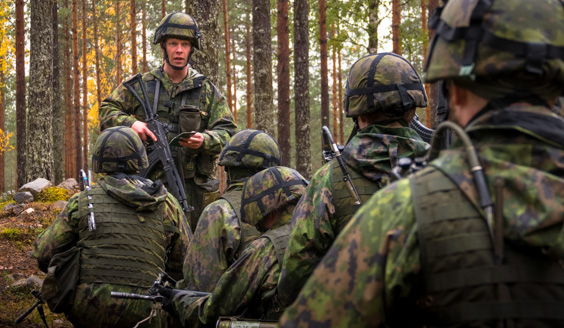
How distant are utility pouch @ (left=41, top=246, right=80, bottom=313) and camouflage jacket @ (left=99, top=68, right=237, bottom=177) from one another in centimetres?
190

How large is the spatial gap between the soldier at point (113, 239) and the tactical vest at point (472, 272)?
3.75 m

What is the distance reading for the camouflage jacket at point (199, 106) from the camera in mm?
6645

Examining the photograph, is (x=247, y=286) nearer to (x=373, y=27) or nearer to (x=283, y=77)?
(x=283, y=77)

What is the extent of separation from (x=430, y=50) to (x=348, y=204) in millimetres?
1284

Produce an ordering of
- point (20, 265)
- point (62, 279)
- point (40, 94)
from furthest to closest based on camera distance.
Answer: point (40, 94) → point (20, 265) → point (62, 279)

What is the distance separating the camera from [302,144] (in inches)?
605

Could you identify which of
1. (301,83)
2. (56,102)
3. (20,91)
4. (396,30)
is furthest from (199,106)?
(56,102)

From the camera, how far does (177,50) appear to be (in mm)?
6938

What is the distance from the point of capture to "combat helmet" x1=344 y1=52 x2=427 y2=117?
3.38 m

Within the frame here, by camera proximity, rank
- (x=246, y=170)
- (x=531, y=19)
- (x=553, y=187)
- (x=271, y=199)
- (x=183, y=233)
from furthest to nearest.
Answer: (x=183, y=233) < (x=246, y=170) < (x=271, y=199) < (x=531, y=19) < (x=553, y=187)

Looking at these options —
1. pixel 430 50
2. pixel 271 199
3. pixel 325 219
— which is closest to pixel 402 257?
pixel 430 50

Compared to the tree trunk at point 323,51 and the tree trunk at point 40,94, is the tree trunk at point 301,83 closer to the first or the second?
the tree trunk at point 323,51

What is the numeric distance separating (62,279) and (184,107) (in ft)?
7.79

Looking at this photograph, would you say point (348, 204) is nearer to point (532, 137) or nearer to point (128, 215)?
point (532, 137)
